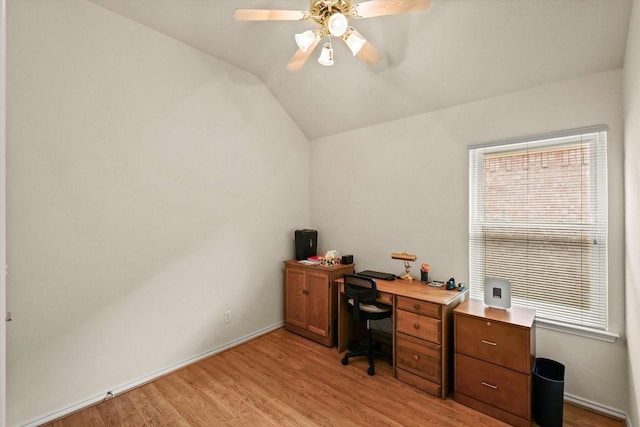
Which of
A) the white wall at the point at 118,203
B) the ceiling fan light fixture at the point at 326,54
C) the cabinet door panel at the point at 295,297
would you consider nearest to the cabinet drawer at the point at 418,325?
the cabinet door panel at the point at 295,297

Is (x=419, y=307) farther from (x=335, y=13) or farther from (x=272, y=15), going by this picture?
(x=272, y=15)

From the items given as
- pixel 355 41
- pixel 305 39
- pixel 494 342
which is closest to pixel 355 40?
pixel 355 41

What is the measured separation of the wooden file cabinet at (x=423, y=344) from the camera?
7.82ft

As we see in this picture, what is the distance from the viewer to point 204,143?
3010 mm

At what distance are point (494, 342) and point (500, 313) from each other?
9.4 inches

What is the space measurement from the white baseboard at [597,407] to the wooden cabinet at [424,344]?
0.86 m

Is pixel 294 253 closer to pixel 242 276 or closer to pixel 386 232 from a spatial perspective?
pixel 242 276

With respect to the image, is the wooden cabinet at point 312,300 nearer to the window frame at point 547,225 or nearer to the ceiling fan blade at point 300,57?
the window frame at point 547,225

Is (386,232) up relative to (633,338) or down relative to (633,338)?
up

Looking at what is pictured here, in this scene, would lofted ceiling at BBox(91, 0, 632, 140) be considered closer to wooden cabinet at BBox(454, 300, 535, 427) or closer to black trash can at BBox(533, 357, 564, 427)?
wooden cabinet at BBox(454, 300, 535, 427)

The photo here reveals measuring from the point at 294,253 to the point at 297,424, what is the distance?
2.10m

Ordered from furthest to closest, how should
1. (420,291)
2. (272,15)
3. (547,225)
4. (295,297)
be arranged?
(295,297)
(420,291)
(547,225)
(272,15)

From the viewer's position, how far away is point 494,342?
2162mm

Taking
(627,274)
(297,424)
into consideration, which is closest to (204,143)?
(297,424)
